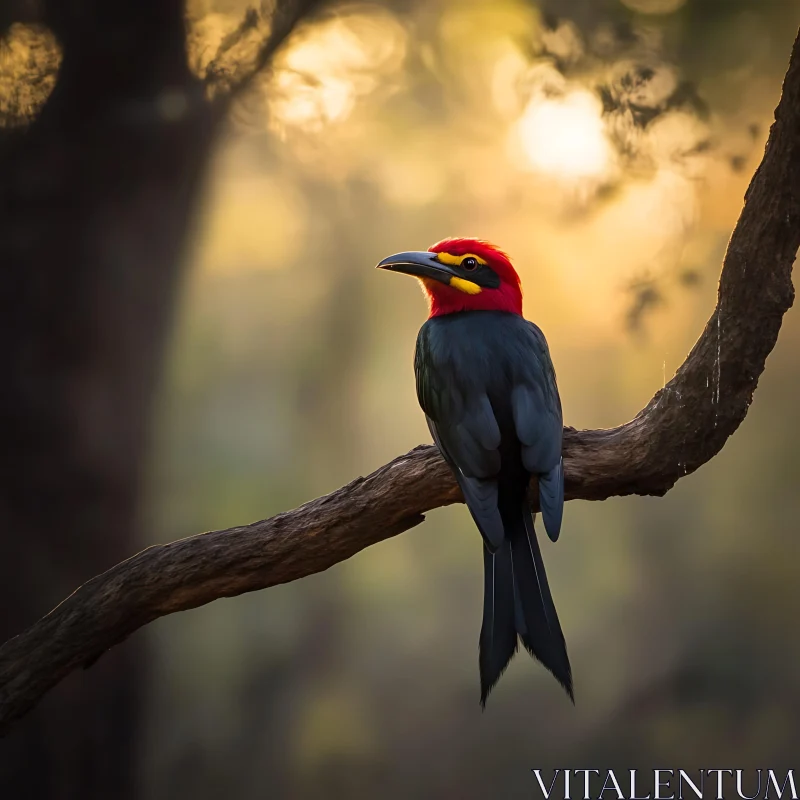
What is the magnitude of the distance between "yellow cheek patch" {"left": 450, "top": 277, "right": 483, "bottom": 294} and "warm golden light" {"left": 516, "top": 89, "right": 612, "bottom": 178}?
2122 millimetres

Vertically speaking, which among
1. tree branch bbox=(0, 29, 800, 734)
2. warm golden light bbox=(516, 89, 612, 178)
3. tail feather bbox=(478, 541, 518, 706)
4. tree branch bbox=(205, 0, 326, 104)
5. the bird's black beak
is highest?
tree branch bbox=(205, 0, 326, 104)

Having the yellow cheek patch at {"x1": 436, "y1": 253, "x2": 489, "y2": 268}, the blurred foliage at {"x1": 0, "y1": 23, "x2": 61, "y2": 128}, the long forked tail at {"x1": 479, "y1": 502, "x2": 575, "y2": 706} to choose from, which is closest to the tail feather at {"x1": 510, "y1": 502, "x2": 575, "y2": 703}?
the long forked tail at {"x1": 479, "y1": 502, "x2": 575, "y2": 706}

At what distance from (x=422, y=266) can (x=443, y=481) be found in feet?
2.33

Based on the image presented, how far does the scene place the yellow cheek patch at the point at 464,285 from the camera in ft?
9.61

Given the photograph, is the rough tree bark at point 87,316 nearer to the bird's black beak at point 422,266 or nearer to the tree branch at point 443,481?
the tree branch at point 443,481

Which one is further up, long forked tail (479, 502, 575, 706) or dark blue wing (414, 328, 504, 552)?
dark blue wing (414, 328, 504, 552)

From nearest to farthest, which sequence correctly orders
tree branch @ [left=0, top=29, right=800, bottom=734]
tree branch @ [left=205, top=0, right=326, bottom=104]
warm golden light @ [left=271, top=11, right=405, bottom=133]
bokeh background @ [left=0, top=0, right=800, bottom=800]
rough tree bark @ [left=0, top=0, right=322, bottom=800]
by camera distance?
tree branch @ [left=0, top=29, right=800, bottom=734] → rough tree bark @ [left=0, top=0, right=322, bottom=800] → tree branch @ [left=205, top=0, right=326, bottom=104] → bokeh background @ [left=0, top=0, right=800, bottom=800] → warm golden light @ [left=271, top=11, right=405, bottom=133]

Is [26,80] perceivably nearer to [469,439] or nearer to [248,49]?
[248,49]

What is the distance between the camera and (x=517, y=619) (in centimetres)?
242

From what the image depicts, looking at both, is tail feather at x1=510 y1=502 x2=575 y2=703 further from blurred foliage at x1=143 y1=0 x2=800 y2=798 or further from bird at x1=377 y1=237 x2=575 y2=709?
blurred foliage at x1=143 y1=0 x2=800 y2=798

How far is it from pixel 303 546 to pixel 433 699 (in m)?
3.63

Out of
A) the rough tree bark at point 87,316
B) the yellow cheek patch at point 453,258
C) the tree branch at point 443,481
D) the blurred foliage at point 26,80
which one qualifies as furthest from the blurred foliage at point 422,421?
the yellow cheek patch at point 453,258

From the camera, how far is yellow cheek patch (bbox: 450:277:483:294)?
9.61 feet

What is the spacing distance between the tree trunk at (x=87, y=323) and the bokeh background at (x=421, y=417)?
24.2 inches
